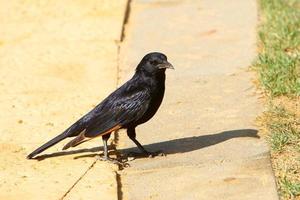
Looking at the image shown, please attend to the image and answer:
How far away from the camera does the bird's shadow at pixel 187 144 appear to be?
764 cm

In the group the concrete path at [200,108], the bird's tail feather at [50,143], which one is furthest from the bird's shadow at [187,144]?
the bird's tail feather at [50,143]

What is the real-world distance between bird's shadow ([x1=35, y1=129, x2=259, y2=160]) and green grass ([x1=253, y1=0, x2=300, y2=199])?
0.91 feet

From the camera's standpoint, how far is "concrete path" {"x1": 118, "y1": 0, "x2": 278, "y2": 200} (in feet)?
22.3

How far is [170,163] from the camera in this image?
Result: 7.29 metres

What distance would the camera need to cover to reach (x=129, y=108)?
284 inches

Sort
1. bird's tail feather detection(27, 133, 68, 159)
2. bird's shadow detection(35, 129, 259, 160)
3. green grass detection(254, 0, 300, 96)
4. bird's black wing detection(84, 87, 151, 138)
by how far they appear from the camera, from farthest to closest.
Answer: green grass detection(254, 0, 300, 96), bird's shadow detection(35, 129, 259, 160), bird's tail feather detection(27, 133, 68, 159), bird's black wing detection(84, 87, 151, 138)

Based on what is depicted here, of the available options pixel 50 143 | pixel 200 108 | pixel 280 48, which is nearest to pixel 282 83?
pixel 200 108

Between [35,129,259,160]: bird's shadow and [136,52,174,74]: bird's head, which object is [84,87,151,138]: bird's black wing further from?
[35,129,259,160]: bird's shadow

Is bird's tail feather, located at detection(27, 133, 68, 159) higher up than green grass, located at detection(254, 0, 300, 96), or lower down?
lower down

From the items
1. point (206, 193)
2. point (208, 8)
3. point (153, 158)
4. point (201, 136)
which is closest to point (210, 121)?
point (201, 136)

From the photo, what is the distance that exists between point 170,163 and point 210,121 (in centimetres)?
109

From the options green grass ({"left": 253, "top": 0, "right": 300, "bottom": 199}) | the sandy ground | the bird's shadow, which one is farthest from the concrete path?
the sandy ground

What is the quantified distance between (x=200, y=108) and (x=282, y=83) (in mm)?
975

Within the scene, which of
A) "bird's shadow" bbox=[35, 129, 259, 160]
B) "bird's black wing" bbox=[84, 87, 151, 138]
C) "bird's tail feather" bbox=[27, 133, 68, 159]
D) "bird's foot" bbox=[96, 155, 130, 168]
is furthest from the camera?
"bird's shadow" bbox=[35, 129, 259, 160]
